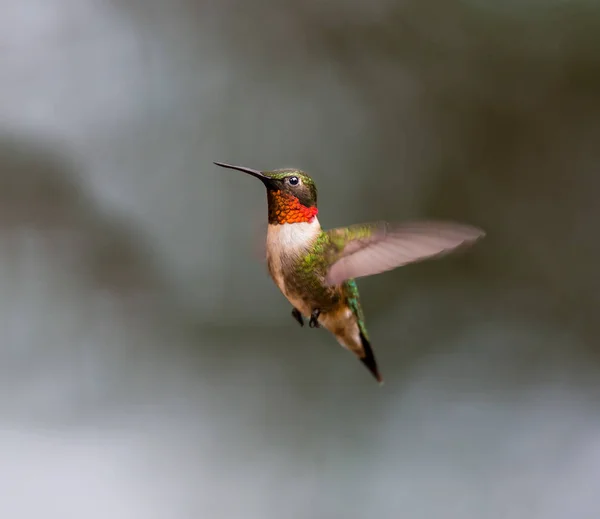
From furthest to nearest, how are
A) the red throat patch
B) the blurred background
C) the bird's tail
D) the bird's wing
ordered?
1. the blurred background
2. the bird's tail
3. the red throat patch
4. the bird's wing

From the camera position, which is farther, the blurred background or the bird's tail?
the blurred background

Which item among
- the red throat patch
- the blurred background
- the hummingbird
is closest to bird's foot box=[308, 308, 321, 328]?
the hummingbird

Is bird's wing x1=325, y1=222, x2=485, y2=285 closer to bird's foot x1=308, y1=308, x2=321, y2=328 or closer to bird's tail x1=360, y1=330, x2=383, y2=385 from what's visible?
bird's foot x1=308, y1=308, x2=321, y2=328

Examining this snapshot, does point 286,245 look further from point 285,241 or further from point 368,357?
point 368,357

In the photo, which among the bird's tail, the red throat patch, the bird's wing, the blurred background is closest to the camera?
the bird's wing

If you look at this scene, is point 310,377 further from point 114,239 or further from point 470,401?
point 114,239

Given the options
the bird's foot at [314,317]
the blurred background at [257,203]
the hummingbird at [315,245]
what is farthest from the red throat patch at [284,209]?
the blurred background at [257,203]

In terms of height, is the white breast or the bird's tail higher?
the white breast
